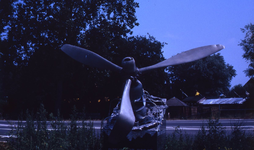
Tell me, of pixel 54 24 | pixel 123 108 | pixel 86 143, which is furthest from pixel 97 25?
pixel 123 108

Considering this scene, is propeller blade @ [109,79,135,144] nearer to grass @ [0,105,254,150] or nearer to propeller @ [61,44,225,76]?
grass @ [0,105,254,150]

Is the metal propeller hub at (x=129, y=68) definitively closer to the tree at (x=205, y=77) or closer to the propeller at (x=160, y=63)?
the propeller at (x=160, y=63)

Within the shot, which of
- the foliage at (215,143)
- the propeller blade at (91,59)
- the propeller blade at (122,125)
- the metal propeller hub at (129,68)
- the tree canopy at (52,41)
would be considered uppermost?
the tree canopy at (52,41)

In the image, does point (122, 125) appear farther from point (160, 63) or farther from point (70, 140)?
point (160, 63)

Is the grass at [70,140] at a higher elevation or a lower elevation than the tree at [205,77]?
lower

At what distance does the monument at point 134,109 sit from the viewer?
5.50 metres

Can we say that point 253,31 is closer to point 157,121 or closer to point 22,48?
point 22,48

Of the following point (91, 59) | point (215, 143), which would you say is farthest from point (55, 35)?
point (215, 143)

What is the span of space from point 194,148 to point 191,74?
55269mm

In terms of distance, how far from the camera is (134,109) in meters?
7.96

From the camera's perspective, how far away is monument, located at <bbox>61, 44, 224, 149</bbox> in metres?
5.50

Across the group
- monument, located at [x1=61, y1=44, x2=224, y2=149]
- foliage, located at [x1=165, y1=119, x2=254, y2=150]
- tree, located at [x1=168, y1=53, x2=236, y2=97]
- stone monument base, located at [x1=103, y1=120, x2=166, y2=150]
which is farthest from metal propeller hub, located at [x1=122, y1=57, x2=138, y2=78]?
tree, located at [x1=168, y1=53, x2=236, y2=97]

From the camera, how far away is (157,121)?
7.46 m

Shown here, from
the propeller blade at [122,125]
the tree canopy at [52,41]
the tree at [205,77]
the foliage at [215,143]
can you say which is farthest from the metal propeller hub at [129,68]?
the tree at [205,77]
